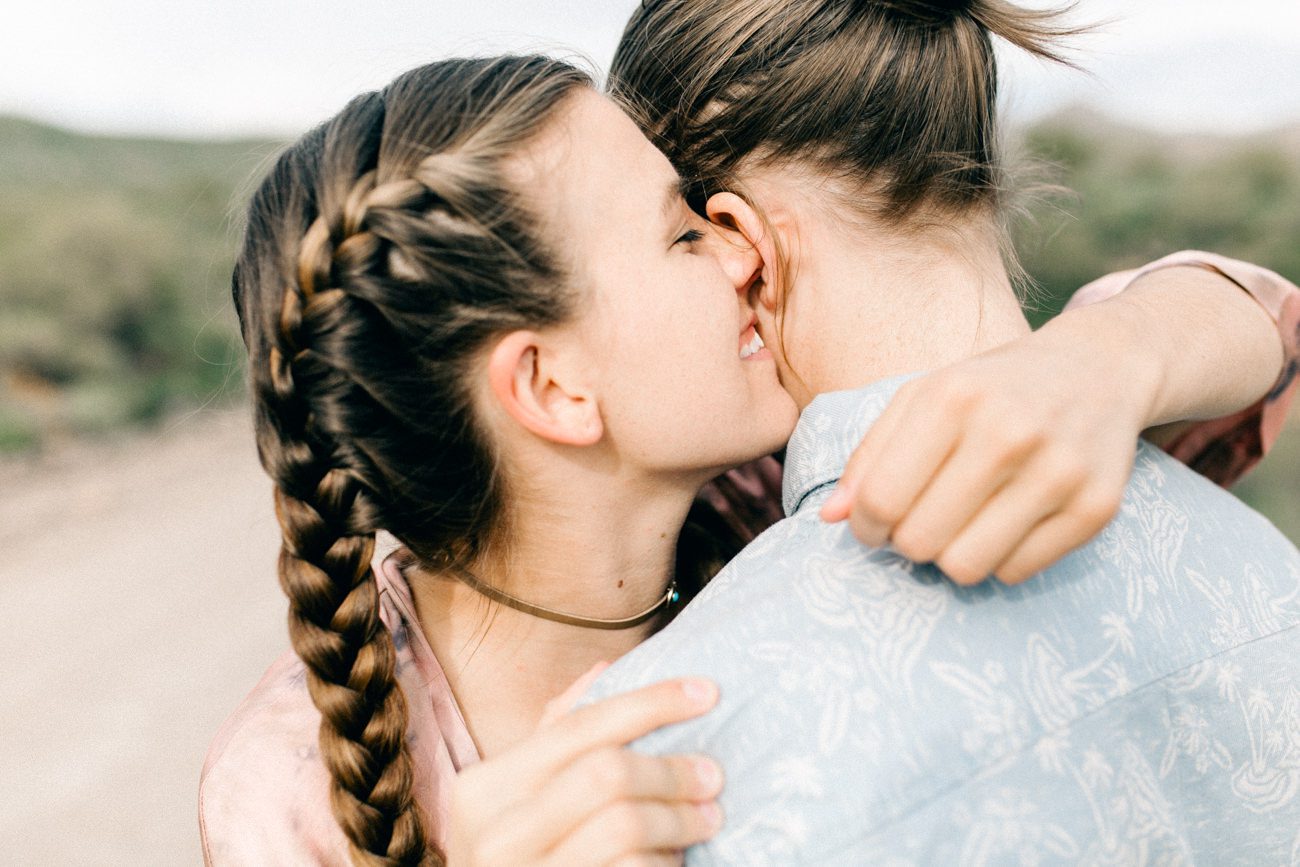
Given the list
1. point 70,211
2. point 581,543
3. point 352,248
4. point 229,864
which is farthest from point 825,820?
point 70,211

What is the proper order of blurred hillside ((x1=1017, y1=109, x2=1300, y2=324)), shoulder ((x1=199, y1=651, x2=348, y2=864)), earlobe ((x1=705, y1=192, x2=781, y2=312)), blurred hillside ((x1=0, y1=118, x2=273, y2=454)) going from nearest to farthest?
shoulder ((x1=199, y1=651, x2=348, y2=864)), earlobe ((x1=705, y1=192, x2=781, y2=312)), blurred hillside ((x1=0, y1=118, x2=273, y2=454)), blurred hillside ((x1=1017, y1=109, x2=1300, y2=324))

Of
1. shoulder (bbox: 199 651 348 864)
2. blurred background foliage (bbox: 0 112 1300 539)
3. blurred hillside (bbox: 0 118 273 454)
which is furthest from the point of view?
blurred hillside (bbox: 0 118 273 454)

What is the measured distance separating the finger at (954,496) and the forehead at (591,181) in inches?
27.4

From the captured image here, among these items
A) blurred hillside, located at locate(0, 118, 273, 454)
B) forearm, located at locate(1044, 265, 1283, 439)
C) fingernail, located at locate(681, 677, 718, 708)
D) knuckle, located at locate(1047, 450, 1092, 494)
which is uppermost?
knuckle, located at locate(1047, 450, 1092, 494)

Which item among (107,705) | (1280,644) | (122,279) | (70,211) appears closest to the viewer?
(1280,644)

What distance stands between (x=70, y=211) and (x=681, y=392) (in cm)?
1938

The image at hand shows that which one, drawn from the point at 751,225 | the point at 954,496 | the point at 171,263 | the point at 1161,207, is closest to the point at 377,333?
the point at 751,225

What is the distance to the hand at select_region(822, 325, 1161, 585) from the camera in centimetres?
97

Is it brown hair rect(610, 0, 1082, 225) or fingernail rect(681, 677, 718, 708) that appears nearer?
fingernail rect(681, 677, 718, 708)

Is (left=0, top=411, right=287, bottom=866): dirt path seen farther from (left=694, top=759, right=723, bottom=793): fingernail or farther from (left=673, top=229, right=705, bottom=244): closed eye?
(left=694, top=759, right=723, bottom=793): fingernail

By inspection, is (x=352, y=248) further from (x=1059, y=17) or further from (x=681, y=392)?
(x=1059, y=17)

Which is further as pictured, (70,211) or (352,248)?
(70,211)

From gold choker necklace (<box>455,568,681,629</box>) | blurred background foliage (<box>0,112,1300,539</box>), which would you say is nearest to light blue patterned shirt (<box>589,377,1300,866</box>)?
gold choker necklace (<box>455,568,681,629</box>)

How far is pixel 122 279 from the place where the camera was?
610 inches
